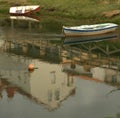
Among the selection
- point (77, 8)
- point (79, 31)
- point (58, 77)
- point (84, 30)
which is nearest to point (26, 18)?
point (77, 8)

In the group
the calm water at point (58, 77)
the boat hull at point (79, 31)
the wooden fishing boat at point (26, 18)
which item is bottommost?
the wooden fishing boat at point (26, 18)

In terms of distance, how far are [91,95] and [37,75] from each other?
264 inches

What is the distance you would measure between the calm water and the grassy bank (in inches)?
515

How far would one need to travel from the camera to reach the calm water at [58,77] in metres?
29.0

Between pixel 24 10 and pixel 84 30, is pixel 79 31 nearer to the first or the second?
pixel 84 30

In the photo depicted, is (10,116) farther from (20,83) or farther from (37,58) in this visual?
(37,58)

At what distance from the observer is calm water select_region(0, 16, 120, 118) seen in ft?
95.3

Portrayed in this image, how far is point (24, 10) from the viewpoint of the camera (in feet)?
267

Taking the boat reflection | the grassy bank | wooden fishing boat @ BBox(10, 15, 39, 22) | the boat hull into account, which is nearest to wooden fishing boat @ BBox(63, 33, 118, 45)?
the boat hull

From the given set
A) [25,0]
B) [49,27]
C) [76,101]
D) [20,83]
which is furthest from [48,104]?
[25,0]

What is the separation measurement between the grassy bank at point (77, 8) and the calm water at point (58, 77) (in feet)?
42.9

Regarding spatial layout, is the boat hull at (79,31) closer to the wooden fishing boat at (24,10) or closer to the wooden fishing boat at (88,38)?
the wooden fishing boat at (88,38)

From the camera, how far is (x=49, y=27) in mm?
65875

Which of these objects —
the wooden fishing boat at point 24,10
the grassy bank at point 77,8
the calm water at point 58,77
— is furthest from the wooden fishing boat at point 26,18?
the calm water at point 58,77
